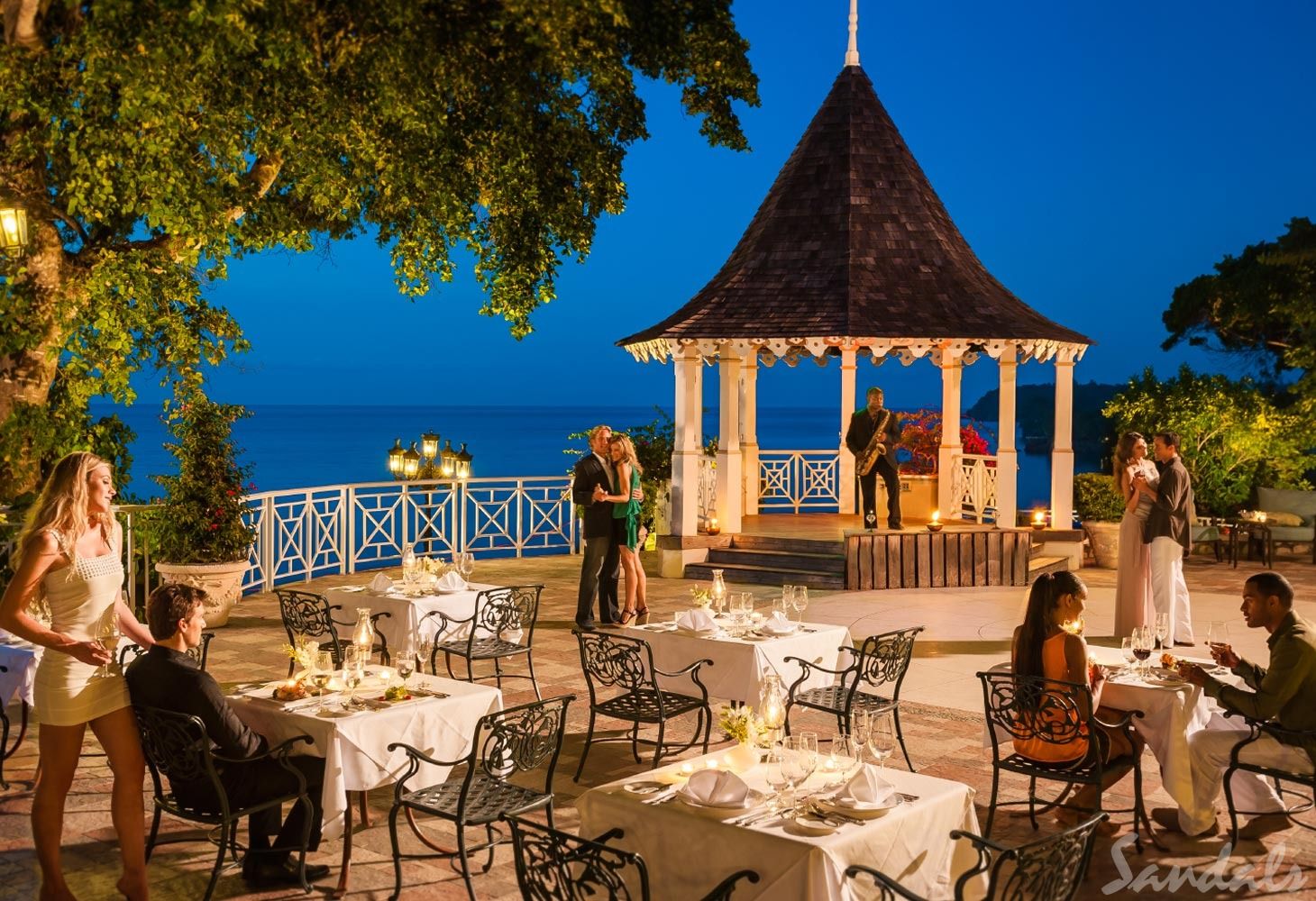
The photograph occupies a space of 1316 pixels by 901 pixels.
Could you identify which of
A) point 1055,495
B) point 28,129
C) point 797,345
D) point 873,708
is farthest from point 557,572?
point 873,708

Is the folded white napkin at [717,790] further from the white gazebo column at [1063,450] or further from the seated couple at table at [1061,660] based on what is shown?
the white gazebo column at [1063,450]

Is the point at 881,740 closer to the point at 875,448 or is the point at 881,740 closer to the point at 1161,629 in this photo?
the point at 1161,629

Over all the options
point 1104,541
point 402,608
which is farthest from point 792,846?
point 1104,541

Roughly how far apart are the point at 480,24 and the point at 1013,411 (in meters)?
10.3

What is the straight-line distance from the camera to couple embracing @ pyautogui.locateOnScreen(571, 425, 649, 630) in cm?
1182

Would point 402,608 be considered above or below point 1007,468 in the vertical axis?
below

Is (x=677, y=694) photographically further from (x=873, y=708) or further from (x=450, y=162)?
(x=450, y=162)

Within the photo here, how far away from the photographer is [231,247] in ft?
45.5

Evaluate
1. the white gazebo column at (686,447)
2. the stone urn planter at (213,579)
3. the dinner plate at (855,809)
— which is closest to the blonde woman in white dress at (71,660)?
the dinner plate at (855,809)

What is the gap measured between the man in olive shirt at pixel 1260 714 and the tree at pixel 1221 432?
12861mm

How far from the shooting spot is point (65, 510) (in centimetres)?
540

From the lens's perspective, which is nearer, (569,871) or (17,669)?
(569,871)

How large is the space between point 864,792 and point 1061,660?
2.10 metres

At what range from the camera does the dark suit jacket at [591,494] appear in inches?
464
